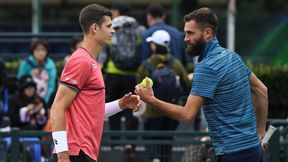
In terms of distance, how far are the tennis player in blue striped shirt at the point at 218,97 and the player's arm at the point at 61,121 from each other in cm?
57

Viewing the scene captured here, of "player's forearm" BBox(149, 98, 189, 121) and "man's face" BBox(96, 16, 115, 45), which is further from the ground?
"man's face" BBox(96, 16, 115, 45)

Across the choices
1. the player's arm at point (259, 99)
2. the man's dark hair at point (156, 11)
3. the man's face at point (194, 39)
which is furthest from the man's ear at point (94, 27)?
the man's dark hair at point (156, 11)

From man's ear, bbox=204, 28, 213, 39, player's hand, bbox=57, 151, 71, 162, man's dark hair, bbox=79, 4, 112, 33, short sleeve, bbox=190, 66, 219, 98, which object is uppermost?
man's dark hair, bbox=79, 4, 112, 33

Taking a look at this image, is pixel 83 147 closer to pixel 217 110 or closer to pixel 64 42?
pixel 217 110

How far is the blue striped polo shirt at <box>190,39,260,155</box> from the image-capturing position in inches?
255

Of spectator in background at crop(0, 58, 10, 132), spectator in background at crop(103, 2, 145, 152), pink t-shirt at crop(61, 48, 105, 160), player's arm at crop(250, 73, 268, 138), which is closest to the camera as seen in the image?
pink t-shirt at crop(61, 48, 105, 160)

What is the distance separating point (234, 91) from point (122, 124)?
5.67m

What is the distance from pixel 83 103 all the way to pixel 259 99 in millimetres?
1597

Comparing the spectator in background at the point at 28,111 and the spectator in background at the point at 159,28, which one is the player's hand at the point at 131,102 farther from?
the spectator in background at the point at 28,111

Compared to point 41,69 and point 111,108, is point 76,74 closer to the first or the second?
point 111,108

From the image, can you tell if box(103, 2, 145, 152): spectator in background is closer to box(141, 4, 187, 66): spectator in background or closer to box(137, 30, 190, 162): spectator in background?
box(141, 4, 187, 66): spectator in background

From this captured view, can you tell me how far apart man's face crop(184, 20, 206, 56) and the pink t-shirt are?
780 millimetres

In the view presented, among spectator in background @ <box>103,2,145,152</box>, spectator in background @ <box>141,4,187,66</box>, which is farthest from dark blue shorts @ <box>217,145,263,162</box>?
spectator in background @ <box>103,2,145,152</box>

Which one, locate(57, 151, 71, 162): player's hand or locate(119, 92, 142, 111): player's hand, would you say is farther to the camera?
locate(119, 92, 142, 111): player's hand
